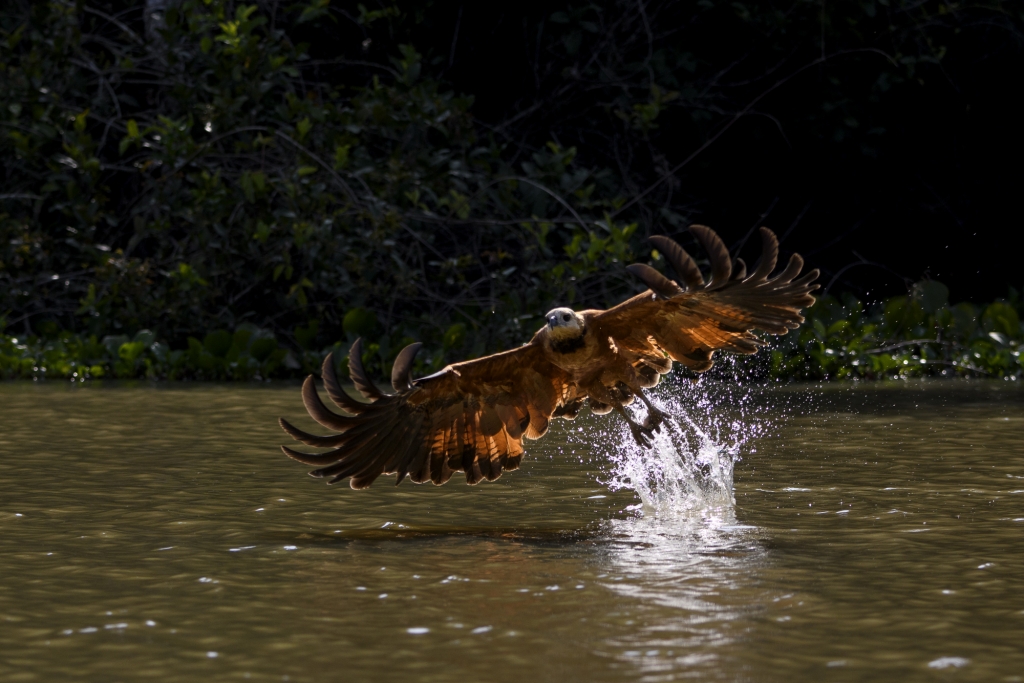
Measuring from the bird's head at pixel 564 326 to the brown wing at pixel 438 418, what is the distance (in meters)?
0.13

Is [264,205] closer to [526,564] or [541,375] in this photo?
[541,375]

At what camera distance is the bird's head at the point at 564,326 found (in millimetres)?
5441

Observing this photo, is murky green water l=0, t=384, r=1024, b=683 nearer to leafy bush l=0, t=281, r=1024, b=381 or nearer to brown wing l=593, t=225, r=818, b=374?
brown wing l=593, t=225, r=818, b=374

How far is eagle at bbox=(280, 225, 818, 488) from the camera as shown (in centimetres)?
532

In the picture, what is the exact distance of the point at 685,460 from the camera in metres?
6.49

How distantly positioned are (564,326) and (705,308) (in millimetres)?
549

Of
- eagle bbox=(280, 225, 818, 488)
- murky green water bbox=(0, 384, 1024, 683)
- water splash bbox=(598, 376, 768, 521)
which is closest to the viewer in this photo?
murky green water bbox=(0, 384, 1024, 683)

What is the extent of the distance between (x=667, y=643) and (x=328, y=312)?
29.5 feet

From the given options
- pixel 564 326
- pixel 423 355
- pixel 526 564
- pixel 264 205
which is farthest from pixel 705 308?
pixel 264 205

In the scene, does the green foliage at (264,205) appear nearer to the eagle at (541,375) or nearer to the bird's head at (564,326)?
the eagle at (541,375)

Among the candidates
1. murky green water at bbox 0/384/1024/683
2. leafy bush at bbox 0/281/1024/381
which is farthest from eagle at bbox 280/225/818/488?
leafy bush at bbox 0/281/1024/381

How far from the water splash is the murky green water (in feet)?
0.10

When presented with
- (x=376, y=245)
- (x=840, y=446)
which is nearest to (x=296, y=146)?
(x=376, y=245)

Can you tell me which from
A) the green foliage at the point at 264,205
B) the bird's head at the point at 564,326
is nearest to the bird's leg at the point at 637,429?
the bird's head at the point at 564,326
